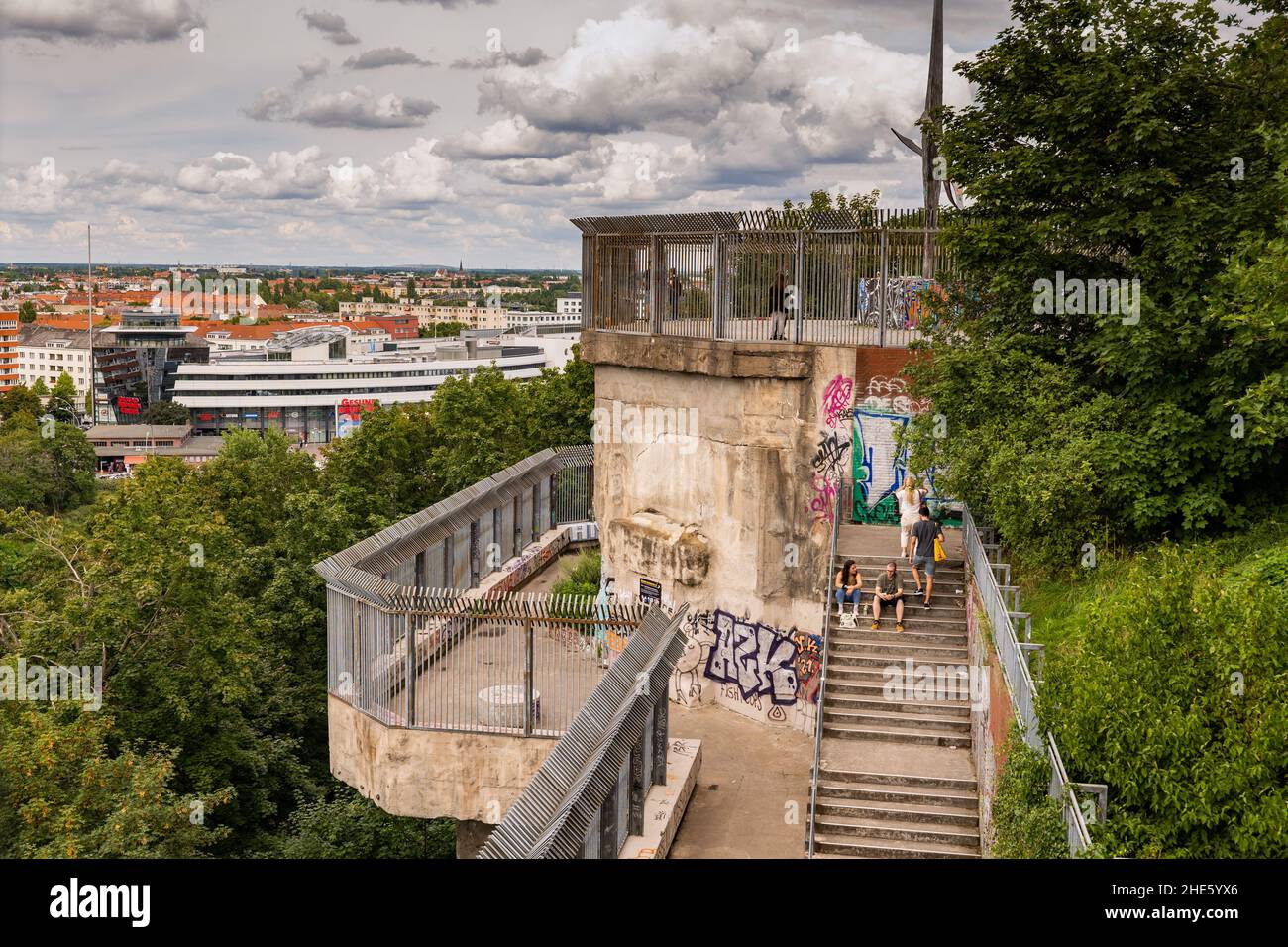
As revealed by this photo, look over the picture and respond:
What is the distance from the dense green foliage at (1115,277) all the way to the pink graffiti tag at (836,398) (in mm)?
3132

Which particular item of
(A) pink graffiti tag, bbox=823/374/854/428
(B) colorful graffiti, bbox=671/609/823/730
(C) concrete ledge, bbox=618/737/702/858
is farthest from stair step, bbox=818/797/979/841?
(A) pink graffiti tag, bbox=823/374/854/428

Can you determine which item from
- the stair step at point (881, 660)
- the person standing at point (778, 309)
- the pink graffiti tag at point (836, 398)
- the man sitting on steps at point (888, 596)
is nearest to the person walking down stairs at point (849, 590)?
the man sitting on steps at point (888, 596)

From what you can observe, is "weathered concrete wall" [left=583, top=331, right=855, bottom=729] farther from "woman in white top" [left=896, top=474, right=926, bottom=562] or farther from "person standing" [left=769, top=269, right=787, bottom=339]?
"woman in white top" [left=896, top=474, right=926, bottom=562]

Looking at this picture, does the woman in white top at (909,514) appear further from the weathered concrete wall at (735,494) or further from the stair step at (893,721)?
the stair step at (893,721)

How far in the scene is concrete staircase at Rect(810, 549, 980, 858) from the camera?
1644cm

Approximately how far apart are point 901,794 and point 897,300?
10.3m

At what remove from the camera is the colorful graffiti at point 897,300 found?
907 inches

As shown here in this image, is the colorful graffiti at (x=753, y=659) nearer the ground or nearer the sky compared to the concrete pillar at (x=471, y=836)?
nearer the sky

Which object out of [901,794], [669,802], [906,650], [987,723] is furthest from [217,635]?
[987,723]

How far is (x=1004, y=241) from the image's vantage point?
1958 cm

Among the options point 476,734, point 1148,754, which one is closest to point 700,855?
point 476,734

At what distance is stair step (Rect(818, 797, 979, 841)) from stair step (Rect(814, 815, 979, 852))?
4cm

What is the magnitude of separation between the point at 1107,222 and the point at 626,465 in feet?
40.8
